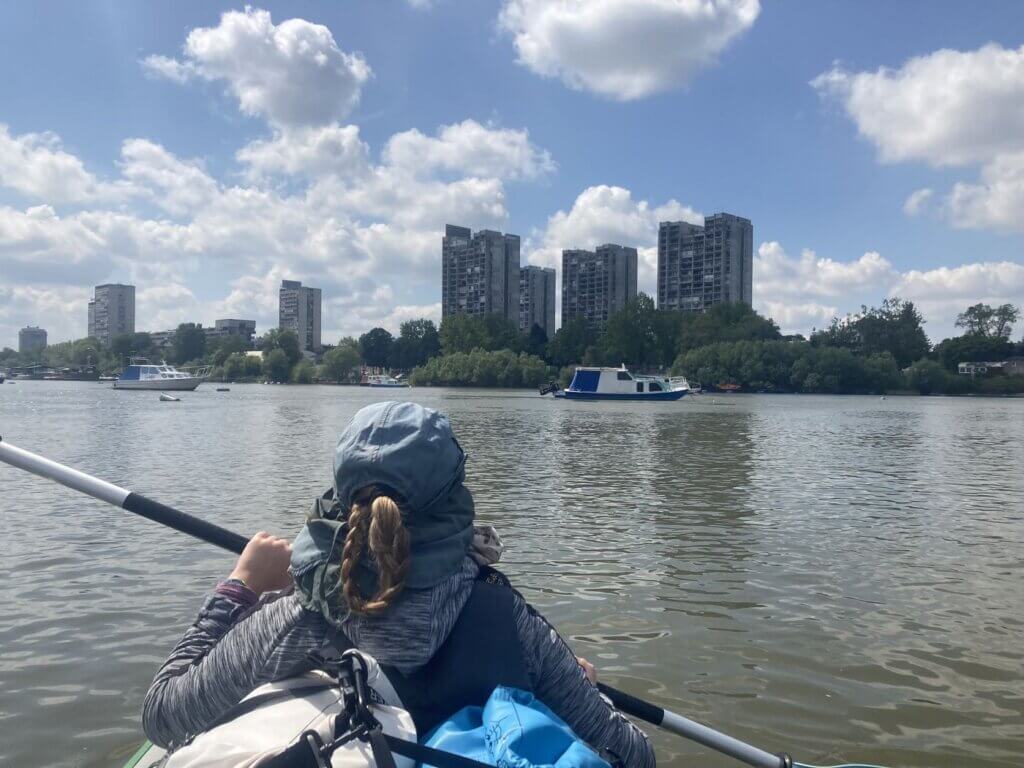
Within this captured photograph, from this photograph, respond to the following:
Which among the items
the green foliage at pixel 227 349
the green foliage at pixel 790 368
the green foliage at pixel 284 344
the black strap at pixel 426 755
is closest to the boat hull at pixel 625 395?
the green foliage at pixel 790 368

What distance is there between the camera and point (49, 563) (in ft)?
28.2

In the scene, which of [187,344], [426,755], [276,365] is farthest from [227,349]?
[426,755]

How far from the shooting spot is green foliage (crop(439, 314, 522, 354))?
139875 mm

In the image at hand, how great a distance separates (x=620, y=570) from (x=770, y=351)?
104 metres

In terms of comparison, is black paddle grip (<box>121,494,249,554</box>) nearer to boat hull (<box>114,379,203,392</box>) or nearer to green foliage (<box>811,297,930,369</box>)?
boat hull (<box>114,379,203,392</box>)

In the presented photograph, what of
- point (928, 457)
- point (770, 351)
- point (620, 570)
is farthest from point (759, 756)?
point (770, 351)

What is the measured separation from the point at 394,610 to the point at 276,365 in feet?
479

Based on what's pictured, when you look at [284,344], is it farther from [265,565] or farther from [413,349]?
[265,565]

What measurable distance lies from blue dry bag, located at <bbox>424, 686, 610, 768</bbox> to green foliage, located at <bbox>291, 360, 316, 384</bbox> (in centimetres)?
14249

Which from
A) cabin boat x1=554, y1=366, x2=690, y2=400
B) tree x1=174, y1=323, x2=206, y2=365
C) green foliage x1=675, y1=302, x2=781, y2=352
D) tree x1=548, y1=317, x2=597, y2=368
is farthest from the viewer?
tree x1=174, y1=323, x2=206, y2=365

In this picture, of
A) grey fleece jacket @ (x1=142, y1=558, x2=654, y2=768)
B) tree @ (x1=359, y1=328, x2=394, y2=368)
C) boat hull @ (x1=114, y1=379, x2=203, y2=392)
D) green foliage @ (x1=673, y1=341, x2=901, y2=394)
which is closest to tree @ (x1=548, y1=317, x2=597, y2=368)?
green foliage @ (x1=673, y1=341, x2=901, y2=394)

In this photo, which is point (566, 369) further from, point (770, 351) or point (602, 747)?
point (602, 747)

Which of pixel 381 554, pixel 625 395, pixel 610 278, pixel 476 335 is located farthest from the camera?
pixel 610 278

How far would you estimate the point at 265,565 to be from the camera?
7.74 ft
